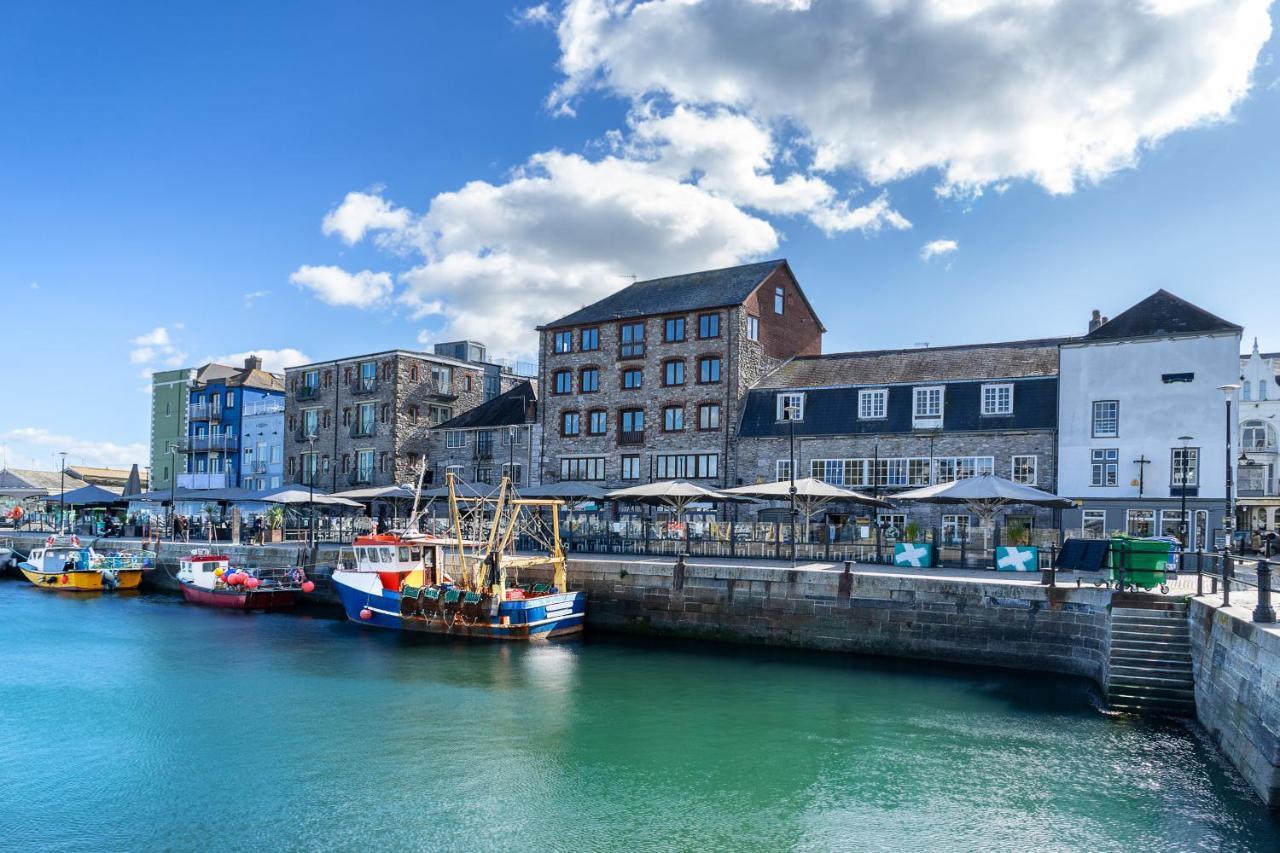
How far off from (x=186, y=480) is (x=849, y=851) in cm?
7065

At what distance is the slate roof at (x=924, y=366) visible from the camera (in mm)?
41094

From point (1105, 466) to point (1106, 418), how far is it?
6.18ft

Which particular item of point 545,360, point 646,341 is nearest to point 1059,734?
point 646,341

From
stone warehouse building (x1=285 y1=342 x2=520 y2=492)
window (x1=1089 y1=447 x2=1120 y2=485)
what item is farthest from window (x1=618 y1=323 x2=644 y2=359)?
window (x1=1089 y1=447 x2=1120 y2=485)

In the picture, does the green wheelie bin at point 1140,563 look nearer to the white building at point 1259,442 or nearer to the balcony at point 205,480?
the white building at point 1259,442

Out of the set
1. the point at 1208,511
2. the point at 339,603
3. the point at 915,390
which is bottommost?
the point at 339,603

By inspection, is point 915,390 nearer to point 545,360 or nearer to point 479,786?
point 545,360

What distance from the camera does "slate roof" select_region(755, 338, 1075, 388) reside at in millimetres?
41094

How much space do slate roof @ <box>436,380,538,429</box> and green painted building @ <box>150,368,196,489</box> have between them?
29712 mm

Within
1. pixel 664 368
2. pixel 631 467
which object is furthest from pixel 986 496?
pixel 631 467

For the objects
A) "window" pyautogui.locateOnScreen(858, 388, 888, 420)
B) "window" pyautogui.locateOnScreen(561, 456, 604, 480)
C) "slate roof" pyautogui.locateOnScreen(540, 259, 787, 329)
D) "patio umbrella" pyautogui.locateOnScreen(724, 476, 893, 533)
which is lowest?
"patio umbrella" pyautogui.locateOnScreen(724, 476, 893, 533)

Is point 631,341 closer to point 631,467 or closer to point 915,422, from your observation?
point 631,467

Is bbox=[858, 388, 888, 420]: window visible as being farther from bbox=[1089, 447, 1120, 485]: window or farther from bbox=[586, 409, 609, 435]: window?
bbox=[586, 409, 609, 435]: window

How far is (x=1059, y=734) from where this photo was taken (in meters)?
19.2
